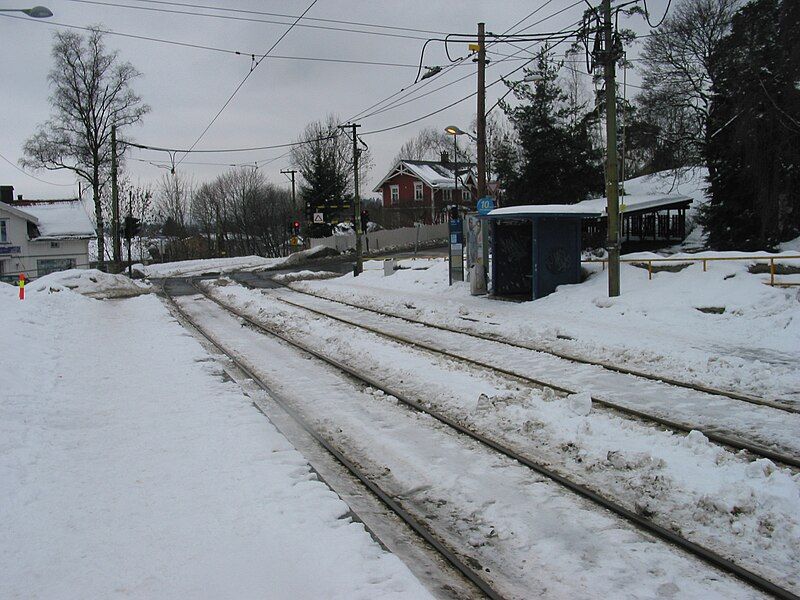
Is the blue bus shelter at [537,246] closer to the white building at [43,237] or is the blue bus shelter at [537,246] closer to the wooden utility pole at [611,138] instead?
the wooden utility pole at [611,138]

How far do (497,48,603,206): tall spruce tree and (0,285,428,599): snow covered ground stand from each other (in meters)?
28.2

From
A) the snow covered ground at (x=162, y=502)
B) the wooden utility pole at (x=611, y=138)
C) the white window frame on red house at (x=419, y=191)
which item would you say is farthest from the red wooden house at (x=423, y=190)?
the snow covered ground at (x=162, y=502)

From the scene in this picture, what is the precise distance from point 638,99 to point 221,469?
3599 cm

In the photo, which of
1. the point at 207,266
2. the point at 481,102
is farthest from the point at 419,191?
the point at 481,102

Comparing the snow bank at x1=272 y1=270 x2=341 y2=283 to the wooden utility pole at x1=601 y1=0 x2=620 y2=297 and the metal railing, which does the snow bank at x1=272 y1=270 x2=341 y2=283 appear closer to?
the metal railing

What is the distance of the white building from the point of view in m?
49.3

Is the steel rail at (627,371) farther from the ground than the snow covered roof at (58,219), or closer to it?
closer to it

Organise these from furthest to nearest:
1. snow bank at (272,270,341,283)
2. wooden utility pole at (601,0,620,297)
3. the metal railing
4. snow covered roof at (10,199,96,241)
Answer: snow covered roof at (10,199,96,241) → snow bank at (272,270,341,283) → wooden utility pole at (601,0,620,297) → the metal railing

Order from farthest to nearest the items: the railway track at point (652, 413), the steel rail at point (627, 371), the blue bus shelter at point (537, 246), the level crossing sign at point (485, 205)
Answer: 1. the level crossing sign at point (485, 205)
2. the blue bus shelter at point (537, 246)
3. the steel rail at point (627, 371)
4. the railway track at point (652, 413)

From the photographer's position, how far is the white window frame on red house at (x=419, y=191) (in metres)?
68.1

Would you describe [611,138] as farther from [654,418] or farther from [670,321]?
[654,418]

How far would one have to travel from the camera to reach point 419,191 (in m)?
68.4

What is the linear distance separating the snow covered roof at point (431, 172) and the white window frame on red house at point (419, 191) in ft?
3.22

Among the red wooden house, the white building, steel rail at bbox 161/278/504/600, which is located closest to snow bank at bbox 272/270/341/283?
steel rail at bbox 161/278/504/600
